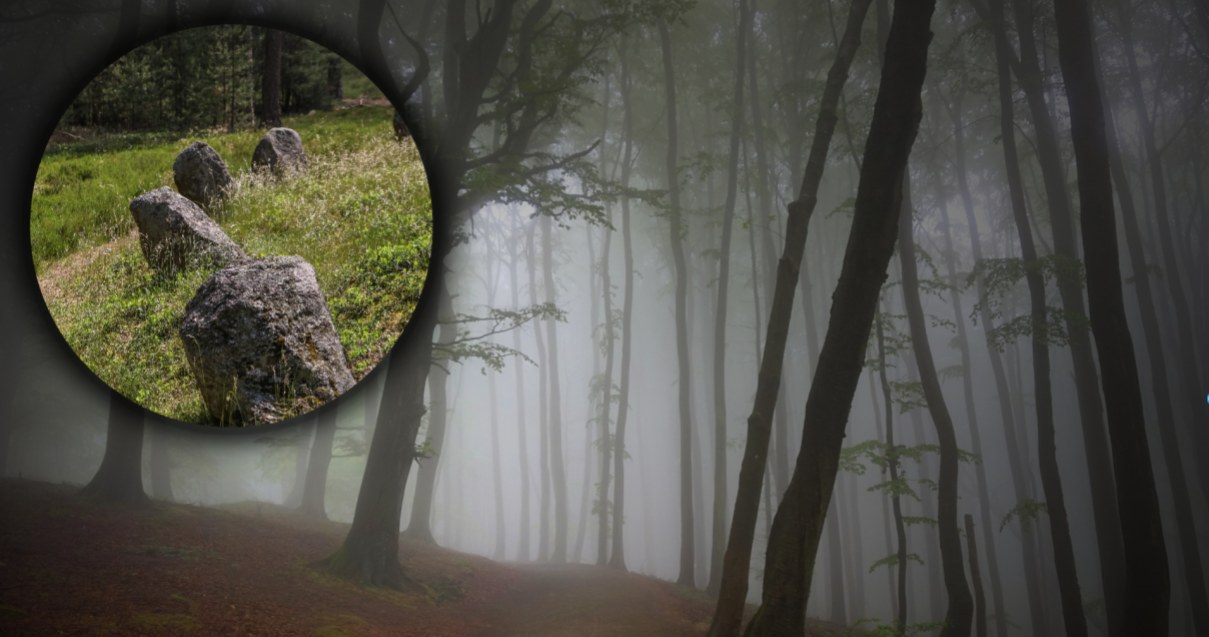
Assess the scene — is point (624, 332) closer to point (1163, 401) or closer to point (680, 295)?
point (680, 295)

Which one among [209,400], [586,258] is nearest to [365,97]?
[586,258]

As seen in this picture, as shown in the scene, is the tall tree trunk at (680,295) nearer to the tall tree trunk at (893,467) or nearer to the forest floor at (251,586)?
the forest floor at (251,586)

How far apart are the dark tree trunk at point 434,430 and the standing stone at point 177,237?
782mm

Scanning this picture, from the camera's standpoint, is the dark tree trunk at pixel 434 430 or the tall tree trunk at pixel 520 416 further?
the tall tree trunk at pixel 520 416

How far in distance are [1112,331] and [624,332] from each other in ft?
6.69

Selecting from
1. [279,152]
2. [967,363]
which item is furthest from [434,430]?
[967,363]

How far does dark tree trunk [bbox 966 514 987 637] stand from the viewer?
8.82ft

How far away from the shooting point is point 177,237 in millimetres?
2512

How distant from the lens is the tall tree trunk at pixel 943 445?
270 centimetres

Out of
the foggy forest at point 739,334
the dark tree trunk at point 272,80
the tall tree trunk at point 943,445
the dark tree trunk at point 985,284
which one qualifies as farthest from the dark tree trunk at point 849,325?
the dark tree trunk at point 272,80

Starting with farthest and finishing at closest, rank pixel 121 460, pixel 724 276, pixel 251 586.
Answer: pixel 724 276 < pixel 121 460 < pixel 251 586

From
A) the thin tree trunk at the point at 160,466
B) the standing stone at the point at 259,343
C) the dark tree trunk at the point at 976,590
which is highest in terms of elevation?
the standing stone at the point at 259,343

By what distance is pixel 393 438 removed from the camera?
→ 255 centimetres

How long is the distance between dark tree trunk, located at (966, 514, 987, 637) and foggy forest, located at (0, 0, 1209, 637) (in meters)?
0.03
